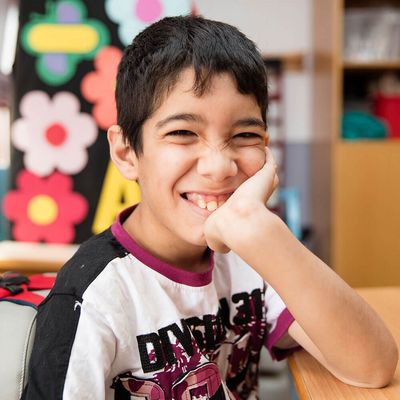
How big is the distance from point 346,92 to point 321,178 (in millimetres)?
679

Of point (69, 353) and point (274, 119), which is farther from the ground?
point (274, 119)

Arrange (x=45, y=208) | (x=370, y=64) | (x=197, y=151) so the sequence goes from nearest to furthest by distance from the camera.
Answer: (x=197, y=151), (x=45, y=208), (x=370, y=64)

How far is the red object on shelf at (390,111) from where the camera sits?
314 cm

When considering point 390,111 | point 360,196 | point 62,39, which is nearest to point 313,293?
point 62,39

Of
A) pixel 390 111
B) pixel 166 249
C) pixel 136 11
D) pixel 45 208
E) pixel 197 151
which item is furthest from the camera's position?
pixel 390 111

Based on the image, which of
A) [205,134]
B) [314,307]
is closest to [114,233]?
[205,134]

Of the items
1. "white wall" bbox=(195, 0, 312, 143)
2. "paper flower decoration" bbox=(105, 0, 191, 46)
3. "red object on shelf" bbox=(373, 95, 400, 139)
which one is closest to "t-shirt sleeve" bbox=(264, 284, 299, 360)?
"paper flower decoration" bbox=(105, 0, 191, 46)

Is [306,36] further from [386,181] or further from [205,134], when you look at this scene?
[205,134]

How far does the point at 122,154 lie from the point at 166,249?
19 cm

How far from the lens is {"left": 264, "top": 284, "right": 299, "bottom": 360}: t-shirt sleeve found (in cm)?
89

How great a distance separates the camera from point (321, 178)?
3.29 meters

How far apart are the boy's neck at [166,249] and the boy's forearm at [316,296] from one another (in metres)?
0.21

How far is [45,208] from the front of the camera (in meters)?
2.02

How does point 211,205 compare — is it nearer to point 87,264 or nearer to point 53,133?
point 87,264
